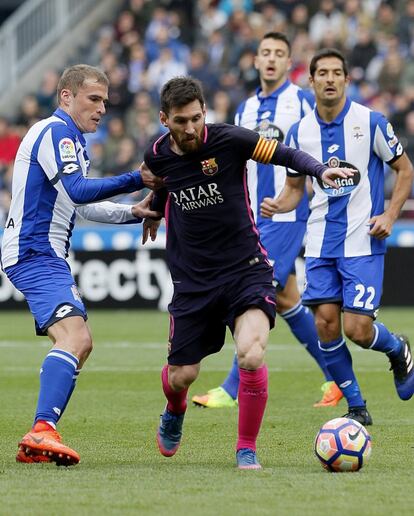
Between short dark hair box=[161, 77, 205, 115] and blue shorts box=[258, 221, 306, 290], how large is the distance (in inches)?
145

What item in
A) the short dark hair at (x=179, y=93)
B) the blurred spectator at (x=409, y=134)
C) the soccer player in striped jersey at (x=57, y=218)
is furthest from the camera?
the blurred spectator at (x=409, y=134)

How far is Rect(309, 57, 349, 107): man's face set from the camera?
8.62 meters

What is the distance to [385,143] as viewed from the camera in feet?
27.9

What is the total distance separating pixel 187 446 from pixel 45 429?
1.13 metres

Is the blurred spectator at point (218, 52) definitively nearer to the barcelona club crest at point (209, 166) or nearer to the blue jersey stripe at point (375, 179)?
the blue jersey stripe at point (375, 179)

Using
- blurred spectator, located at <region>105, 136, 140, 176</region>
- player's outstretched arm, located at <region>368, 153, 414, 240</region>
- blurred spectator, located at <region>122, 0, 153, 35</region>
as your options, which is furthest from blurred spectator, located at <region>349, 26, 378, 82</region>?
player's outstretched arm, located at <region>368, 153, 414, 240</region>

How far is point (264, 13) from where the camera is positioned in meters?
21.9

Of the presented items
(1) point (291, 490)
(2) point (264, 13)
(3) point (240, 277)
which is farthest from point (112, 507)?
(2) point (264, 13)

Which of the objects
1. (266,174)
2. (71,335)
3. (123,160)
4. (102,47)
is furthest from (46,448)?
(102,47)

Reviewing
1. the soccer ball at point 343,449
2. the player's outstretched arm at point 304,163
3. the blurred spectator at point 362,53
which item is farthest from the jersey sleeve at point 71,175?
the blurred spectator at point 362,53

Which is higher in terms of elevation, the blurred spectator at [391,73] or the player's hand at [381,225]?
the blurred spectator at [391,73]

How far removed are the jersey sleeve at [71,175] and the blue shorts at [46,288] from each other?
453 mm

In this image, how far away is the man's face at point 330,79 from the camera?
8617 mm

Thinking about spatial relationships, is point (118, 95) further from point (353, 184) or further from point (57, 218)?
point (57, 218)
